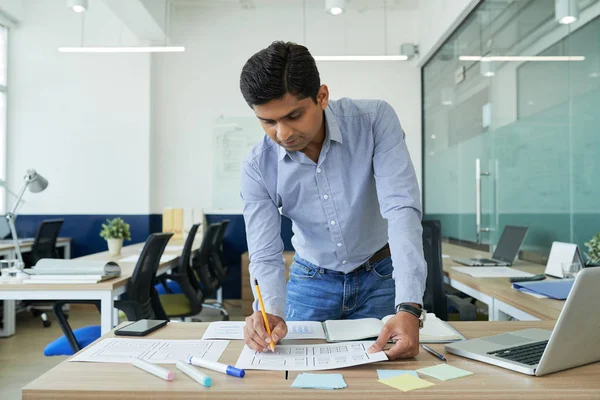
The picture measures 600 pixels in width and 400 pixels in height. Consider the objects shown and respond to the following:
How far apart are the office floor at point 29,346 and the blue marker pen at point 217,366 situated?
8.76ft

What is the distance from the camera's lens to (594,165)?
2670mm

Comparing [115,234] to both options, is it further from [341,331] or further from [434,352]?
[434,352]

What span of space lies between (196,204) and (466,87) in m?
3.30

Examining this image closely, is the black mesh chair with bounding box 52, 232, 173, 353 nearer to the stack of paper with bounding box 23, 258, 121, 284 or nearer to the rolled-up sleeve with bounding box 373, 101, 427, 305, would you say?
the stack of paper with bounding box 23, 258, 121, 284

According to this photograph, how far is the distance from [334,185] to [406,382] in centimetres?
72

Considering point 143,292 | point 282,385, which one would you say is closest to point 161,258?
point 143,292

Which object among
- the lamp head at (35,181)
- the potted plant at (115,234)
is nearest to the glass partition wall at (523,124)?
the potted plant at (115,234)

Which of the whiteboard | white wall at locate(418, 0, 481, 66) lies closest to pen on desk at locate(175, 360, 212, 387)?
white wall at locate(418, 0, 481, 66)

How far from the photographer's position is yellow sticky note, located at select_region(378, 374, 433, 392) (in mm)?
987

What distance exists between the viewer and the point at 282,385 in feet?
3.29

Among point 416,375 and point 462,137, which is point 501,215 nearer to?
point 462,137

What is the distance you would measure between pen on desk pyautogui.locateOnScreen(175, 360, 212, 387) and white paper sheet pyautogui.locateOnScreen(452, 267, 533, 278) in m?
2.08

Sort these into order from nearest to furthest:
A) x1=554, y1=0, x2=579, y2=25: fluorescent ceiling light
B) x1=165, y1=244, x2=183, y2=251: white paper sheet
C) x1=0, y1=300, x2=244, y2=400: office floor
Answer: x1=554, y1=0, x2=579, y2=25: fluorescent ceiling light < x1=0, y1=300, x2=244, y2=400: office floor < x1=165, y1=244, x2=183, y2=251: white paper sheet

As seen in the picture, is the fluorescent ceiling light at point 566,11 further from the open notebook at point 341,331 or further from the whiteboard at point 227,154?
the whiteboard at point 227,154
